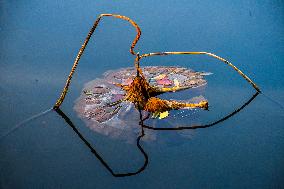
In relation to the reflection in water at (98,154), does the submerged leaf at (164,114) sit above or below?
above

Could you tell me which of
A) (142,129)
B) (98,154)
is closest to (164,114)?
(142,129)

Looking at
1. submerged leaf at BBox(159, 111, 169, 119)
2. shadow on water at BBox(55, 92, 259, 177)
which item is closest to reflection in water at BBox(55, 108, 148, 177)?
shadow on water at BBox(55, 92, 259, 177)

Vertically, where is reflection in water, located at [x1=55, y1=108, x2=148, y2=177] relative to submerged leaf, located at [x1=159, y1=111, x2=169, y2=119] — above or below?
below

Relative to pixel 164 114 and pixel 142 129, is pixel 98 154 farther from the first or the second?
pixel 164 114

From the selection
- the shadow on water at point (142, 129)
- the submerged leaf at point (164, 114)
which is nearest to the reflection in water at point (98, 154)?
the shadow on water at point (142, 129)

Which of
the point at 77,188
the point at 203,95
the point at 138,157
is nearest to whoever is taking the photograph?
the point at 77,188

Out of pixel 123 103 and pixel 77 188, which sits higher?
pixel 123 103

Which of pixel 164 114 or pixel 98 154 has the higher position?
pixel 164 114

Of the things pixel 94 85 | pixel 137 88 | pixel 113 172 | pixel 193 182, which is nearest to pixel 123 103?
pixel 137 88

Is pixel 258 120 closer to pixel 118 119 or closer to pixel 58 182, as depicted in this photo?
pixel 118 119

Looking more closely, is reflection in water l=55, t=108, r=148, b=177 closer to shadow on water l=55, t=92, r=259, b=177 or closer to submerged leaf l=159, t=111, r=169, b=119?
shadow on water l=55, t=92, r=259, b=177

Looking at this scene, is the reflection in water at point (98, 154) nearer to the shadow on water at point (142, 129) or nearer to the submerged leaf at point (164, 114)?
the shadow on water at point (142, 129)
